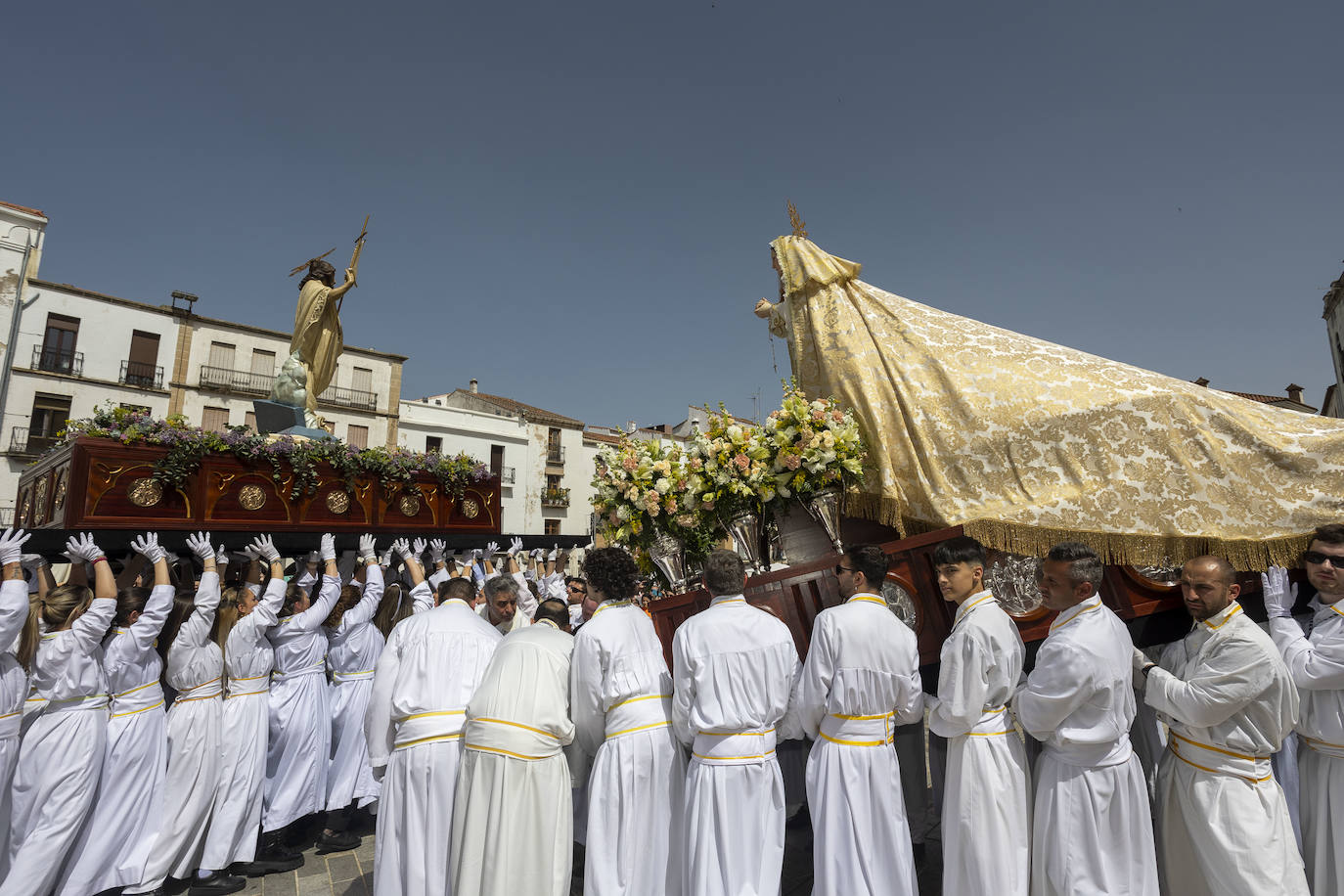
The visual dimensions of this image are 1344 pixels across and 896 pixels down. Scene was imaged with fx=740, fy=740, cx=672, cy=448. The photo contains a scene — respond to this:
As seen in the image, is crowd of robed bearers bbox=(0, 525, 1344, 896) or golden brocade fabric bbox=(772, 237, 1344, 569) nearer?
crowd of robed bearers bbox=(0, 525, 1344, 896)

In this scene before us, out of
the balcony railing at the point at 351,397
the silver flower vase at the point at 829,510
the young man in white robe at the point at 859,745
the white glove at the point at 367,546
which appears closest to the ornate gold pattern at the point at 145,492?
the white glove at the point at 367,546

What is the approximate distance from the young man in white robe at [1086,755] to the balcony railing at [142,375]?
99.6 feet

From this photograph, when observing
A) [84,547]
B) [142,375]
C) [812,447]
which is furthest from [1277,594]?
[142,375]

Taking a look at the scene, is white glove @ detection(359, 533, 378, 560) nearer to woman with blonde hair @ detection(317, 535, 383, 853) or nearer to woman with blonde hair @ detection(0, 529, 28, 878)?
woman with blonde hair @ detection(317, 535, 383, 853)

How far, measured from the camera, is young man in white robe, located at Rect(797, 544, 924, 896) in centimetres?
362

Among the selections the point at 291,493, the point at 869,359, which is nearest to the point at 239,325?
the point at 291,493

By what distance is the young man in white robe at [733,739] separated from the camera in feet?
12.1

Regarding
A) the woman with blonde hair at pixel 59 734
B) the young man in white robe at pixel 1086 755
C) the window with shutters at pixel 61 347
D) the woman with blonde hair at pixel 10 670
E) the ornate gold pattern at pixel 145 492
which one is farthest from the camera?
the window with shutters at pixel 61 347

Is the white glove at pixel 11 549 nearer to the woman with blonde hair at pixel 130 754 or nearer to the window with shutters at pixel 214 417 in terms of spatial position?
the woman with blonde hair at pixel 130 754

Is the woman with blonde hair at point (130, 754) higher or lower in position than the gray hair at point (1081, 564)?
lower

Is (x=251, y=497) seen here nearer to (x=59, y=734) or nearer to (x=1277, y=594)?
(x=59, y=734)

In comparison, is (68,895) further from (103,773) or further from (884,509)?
(884,509)

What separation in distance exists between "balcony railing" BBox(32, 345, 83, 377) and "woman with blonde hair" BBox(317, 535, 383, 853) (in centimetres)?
2514

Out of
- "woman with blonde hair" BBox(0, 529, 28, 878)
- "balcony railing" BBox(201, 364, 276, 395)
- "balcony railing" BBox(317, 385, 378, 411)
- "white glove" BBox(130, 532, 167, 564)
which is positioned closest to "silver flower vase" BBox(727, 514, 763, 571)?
"white glove" BBox(130, 532, 167, 564)
